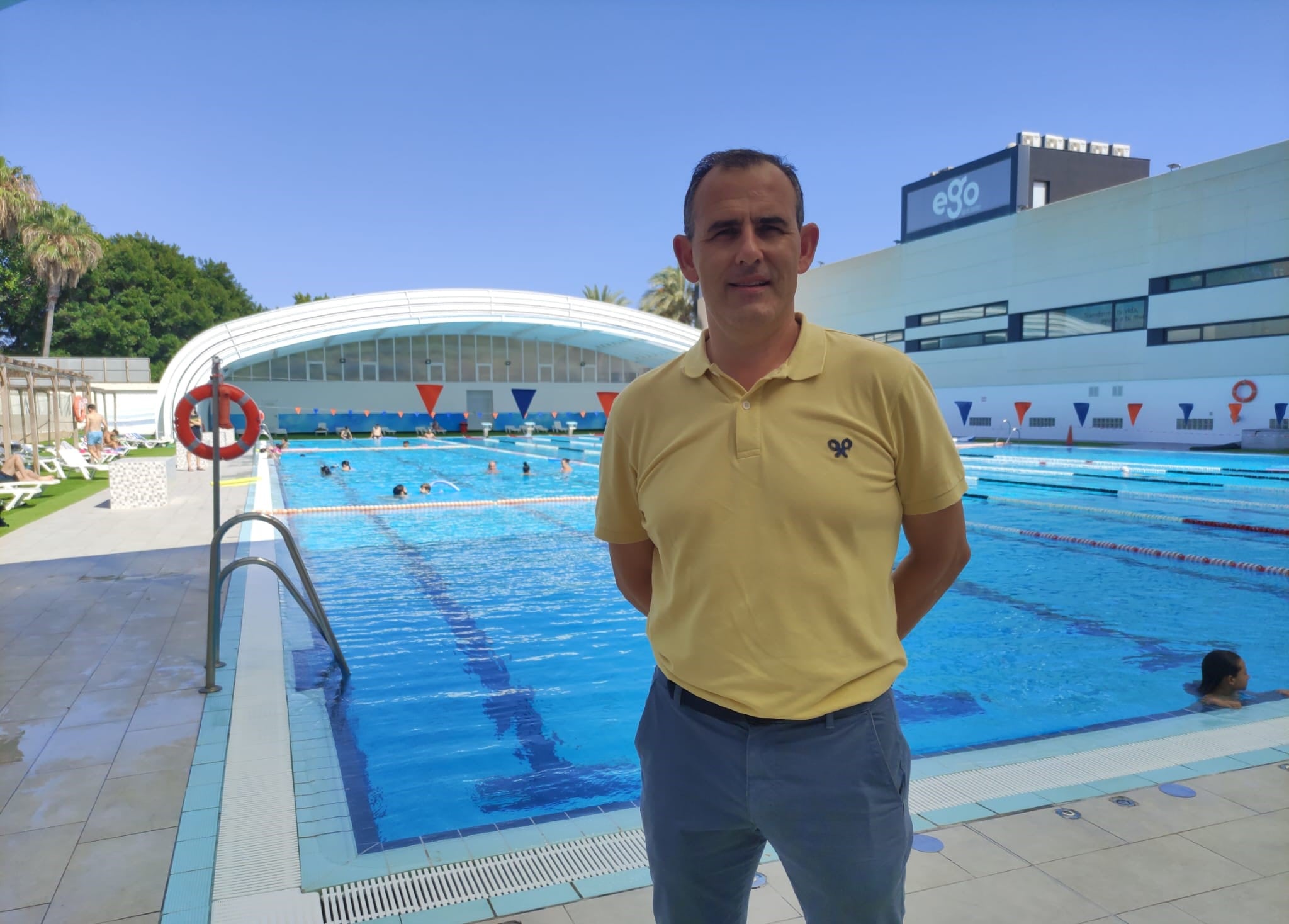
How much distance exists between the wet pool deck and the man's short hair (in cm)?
185

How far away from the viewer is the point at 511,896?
8.12 ft

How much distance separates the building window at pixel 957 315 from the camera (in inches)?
1303

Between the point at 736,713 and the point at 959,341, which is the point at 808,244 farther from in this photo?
the point at 959,341

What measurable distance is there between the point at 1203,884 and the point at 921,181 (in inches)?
1579

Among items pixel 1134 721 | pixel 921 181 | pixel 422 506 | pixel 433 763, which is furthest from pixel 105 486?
pixel 921 181

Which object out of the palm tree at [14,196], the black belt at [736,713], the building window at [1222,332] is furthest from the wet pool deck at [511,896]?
the palm tree at [14,196]

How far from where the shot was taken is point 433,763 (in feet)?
14.2

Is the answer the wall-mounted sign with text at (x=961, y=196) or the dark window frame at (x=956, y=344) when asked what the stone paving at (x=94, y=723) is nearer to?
the dark window frame at (x=956, y=344)

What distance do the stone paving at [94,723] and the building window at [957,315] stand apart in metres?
31.5

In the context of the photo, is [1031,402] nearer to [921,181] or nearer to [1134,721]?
[921,181]

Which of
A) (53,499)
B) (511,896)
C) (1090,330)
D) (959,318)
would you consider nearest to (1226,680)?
(511,896)

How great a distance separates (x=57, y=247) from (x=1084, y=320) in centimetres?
4067

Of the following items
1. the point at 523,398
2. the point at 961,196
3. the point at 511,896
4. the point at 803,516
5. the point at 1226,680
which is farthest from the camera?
the point at 523,398

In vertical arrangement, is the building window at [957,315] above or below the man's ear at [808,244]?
above
